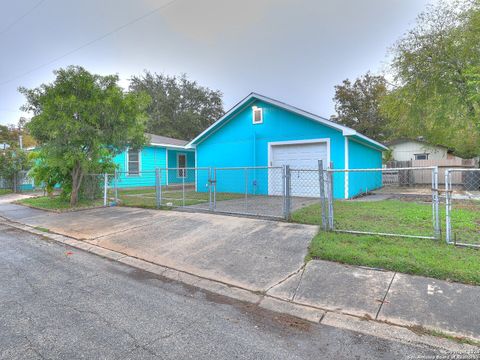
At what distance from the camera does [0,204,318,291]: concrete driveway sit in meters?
4.59

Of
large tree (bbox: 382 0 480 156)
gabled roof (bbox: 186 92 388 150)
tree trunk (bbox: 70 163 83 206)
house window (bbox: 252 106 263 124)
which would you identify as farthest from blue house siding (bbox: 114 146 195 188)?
large tree (bbox: 382 0 480 156)

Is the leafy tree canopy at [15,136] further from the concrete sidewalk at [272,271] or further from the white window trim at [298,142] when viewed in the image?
the concrete sidewalk at [272,271]

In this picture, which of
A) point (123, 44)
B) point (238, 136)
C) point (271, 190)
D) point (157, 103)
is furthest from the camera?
point (157, 103)

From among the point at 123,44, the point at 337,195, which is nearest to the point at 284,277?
the point at 337,195

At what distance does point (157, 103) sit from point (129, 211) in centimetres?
2895

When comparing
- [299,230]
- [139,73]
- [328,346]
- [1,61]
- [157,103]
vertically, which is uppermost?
[139,73]

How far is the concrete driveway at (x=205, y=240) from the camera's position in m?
4.59

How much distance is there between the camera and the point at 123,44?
15156mm

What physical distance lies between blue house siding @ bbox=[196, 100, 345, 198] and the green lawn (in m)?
4.60

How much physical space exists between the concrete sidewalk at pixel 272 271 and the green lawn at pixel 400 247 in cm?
19

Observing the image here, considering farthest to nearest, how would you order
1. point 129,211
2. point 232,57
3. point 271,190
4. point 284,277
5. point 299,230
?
1. point 232,57
2. point 271,190
3. point 129,211
4. point 299,230
5. point 284,277

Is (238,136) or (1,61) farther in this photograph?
(1,61)

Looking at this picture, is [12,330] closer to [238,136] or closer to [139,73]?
[238,136]

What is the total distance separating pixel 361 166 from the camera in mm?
13445
